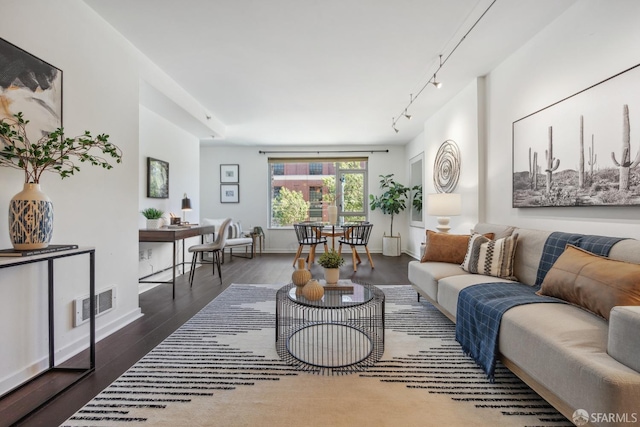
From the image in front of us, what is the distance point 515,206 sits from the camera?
293cm

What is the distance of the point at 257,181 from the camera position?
7020 mm

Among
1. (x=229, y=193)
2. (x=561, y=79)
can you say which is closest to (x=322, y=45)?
(x=561, y=79)

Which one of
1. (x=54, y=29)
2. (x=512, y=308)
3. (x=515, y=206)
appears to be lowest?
(x=512, y=308)

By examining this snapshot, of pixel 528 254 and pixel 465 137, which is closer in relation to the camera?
pixel 528 254

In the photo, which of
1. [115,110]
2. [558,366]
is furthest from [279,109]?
[558,366]

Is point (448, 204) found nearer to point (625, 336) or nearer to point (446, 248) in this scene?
point (446, 248)

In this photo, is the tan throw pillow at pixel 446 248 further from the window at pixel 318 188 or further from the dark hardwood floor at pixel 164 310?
the window at pixel 318 188

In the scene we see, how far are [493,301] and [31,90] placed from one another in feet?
10.4

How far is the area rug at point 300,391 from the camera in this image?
1.46 metres

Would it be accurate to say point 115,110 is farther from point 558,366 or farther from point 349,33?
point 558,366

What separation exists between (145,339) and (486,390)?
2464mm

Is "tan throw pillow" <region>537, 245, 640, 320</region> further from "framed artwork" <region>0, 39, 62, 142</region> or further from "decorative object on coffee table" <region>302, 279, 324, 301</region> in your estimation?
"framed artwork" <region>0, 39, 62, 142</region>

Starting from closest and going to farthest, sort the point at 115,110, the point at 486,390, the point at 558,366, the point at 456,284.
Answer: the point at 558,366 < the point at 486,390 < the point at 456,284 < the point at 115,110

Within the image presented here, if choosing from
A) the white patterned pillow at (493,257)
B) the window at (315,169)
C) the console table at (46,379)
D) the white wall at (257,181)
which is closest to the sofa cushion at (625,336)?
the white patterned pillow at (493,257)
